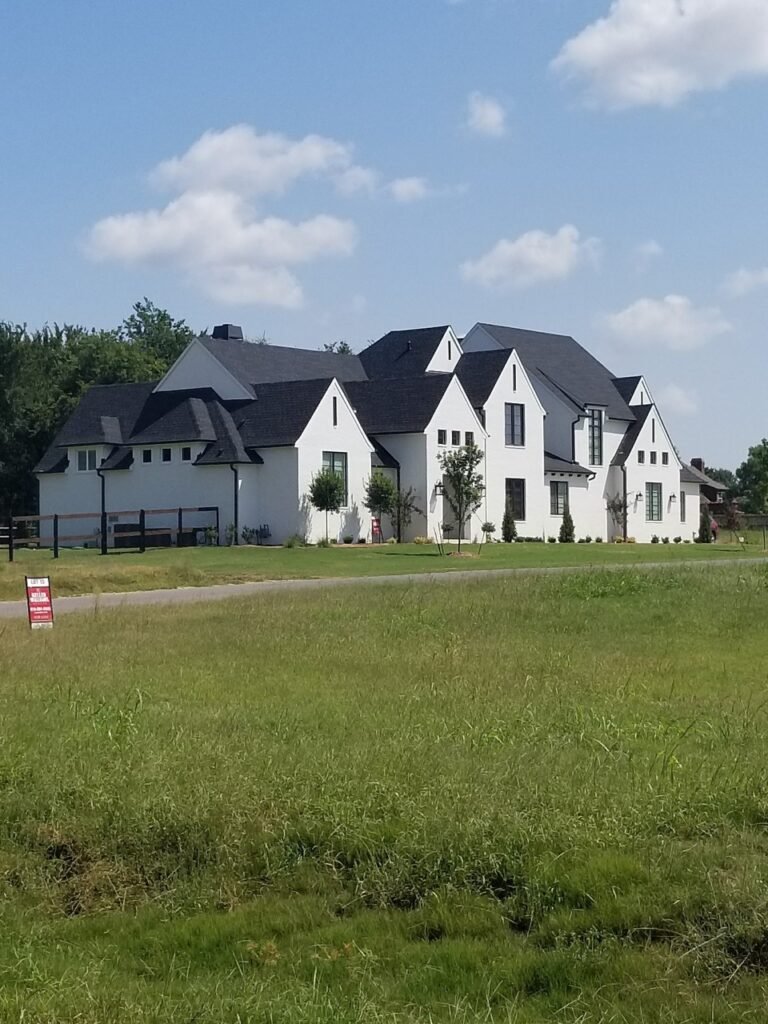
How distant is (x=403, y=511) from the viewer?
184ft

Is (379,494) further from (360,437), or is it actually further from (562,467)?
(562,467)

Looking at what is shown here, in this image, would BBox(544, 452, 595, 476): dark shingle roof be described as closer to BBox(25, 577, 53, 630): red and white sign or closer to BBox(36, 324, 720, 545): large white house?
BBox(36, 324, 720, 545): large white house

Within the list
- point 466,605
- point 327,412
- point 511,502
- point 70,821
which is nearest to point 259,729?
point 70,821

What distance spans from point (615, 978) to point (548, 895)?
3.00ft

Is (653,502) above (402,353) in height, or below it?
below

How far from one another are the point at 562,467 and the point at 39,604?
1897 inches

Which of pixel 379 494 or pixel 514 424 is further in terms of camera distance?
pixel 514 424

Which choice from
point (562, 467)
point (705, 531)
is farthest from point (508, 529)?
point (705, 531)

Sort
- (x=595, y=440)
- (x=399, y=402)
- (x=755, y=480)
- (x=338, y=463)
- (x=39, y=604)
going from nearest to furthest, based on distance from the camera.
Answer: (x=39, y=604), (x=338, y=463), (x=399, y=402), (x=595, y=440), (x=755, y=480)

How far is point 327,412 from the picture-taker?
5378 centimetres

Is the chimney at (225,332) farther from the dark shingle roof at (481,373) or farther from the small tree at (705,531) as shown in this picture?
the small tree at (705,531)

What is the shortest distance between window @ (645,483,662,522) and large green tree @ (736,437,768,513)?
20458mm

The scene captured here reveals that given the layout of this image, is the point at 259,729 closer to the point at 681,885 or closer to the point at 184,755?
the point at 184,755

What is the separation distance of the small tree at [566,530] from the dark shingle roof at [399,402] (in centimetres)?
994
